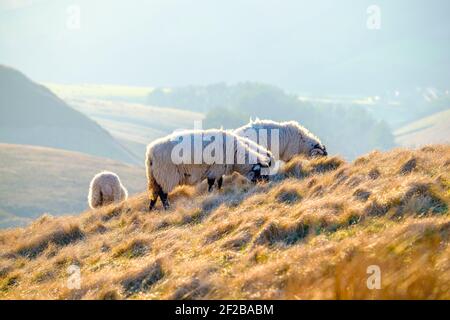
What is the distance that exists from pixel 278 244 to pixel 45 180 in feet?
271

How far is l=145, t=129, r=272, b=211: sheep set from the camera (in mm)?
14391

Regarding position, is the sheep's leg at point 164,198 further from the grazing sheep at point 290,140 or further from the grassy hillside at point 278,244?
the grazing sheep at point 290,140

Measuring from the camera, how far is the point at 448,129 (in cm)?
12875

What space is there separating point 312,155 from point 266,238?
975 cm

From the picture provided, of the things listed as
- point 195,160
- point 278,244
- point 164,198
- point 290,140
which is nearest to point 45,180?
point 290,140

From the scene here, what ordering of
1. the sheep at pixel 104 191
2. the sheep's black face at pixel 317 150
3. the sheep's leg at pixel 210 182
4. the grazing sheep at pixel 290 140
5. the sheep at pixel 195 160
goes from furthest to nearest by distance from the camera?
the sheep at pixel 104 191
the sheep's black face at pixel 317 150
the grazing sheep at pixel 290 140
the sheep's leg at pixel 210 182
the sheep at pixel 195 160

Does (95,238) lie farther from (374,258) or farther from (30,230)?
(374,258)

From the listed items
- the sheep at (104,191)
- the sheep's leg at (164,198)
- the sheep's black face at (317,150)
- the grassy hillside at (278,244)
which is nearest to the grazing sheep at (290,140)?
the sheep's black face at (317,150)

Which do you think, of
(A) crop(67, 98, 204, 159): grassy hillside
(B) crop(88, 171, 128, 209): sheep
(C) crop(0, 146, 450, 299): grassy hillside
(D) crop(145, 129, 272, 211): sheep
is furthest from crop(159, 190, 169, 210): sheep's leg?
(A) crop(67, 98, 204, 159): grassy hillside

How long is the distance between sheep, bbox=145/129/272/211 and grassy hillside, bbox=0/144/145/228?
2140 inches

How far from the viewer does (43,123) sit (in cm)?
13538

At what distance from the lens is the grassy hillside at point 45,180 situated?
240 ft

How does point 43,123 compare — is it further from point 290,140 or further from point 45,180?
point 290,140

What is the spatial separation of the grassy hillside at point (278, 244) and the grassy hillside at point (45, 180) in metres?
56.3
